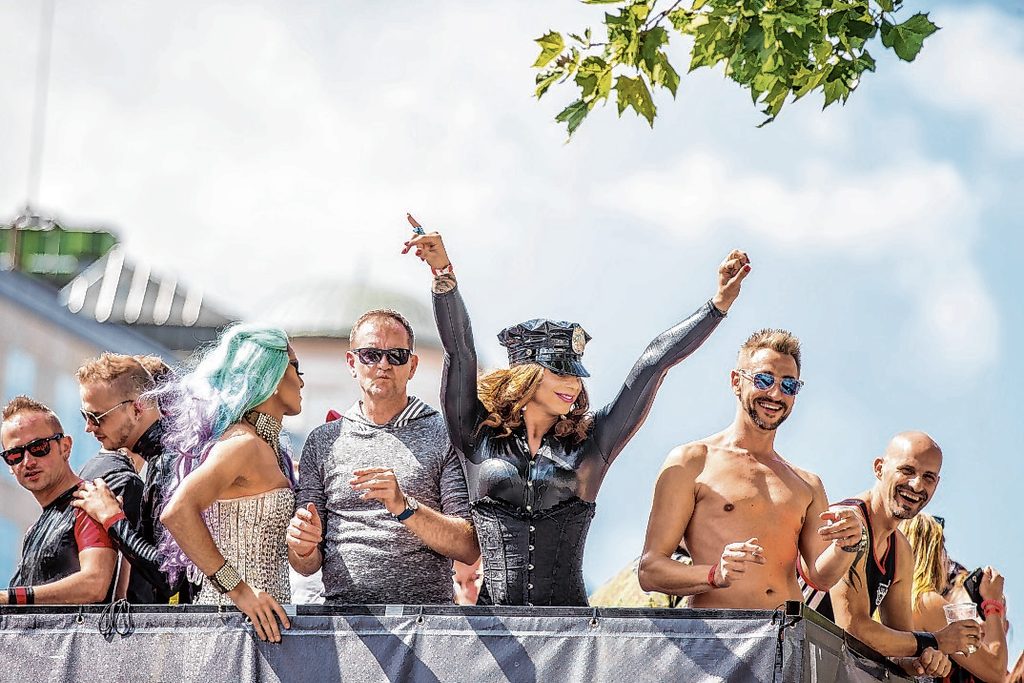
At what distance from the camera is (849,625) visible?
6.22 meters

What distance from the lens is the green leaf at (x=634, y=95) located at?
698 cm

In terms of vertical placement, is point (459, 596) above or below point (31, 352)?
below

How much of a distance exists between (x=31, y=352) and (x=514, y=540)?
102 ft

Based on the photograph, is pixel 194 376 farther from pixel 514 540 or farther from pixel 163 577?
pixel 514 540

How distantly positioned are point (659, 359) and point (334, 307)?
35540 millimetres

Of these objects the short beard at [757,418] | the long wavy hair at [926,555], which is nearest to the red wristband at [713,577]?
the short beard at [757,418]

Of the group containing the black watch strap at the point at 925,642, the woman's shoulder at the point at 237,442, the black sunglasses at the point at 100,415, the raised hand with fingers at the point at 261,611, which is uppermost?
the black sunglasses at the point at 100,415

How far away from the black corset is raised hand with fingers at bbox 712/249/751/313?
85cm

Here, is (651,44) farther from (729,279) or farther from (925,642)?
(925,642)

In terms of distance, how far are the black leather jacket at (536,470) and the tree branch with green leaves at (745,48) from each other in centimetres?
134

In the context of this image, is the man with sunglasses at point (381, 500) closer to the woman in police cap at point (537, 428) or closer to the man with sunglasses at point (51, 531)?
the woman in police cap at point (537, 428)

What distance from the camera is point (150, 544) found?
6.10 meters

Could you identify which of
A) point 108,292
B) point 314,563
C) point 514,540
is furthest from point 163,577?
point 108,292

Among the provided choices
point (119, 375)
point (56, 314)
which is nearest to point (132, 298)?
point (56, 314)
